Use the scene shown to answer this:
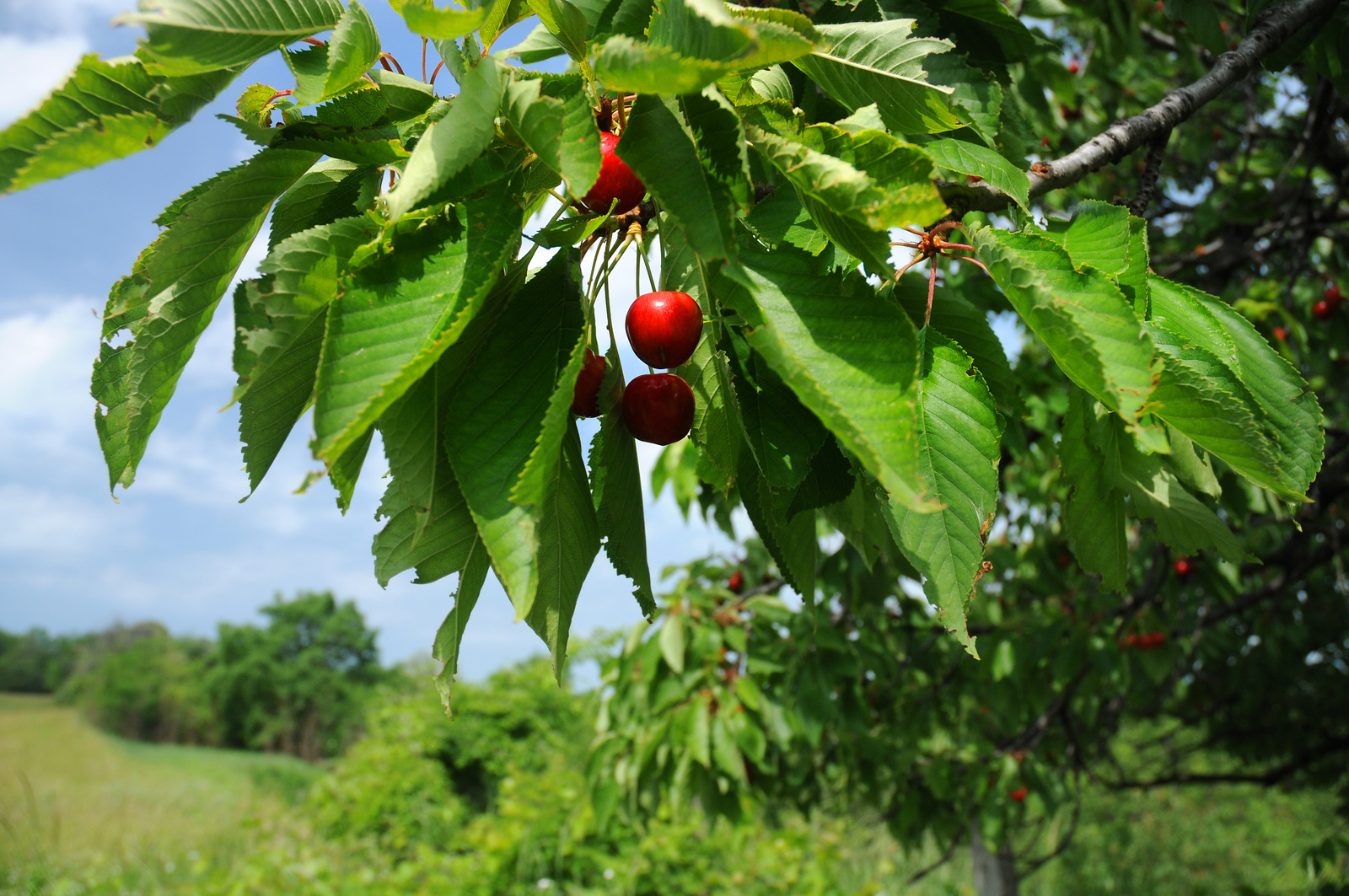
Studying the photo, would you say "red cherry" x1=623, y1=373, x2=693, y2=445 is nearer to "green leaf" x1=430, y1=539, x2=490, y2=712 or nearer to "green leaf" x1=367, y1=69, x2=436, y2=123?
"green leaf" x1=430, y1=539, x2=490, y2=712

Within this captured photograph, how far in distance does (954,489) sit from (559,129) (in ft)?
1.32

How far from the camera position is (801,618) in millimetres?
2984

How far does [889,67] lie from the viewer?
68 cm

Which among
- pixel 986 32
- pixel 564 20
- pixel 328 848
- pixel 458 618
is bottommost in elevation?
pixel 328 848

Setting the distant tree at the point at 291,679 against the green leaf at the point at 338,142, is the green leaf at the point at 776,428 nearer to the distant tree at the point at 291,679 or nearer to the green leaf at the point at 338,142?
Result: the green leaf at the point at 338,142

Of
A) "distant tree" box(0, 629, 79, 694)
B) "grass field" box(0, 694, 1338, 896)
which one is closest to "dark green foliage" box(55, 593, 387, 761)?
"distant tree" box(0, 629, 79, 694)

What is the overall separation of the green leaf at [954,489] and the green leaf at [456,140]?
1.19 ft

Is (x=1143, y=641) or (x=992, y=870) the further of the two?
(x=992, y=870)

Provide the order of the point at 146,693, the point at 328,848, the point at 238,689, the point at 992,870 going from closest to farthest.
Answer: the point at 992,870
the point at 328,848
the point at 146,693
the point at 238,689

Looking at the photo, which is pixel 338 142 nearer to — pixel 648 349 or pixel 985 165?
pixel 648 349

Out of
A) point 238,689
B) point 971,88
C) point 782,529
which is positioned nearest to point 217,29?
point 782,529

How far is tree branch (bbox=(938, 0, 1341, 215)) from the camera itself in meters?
0.82

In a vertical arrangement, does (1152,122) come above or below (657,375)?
above

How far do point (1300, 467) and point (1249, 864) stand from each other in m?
11.8
